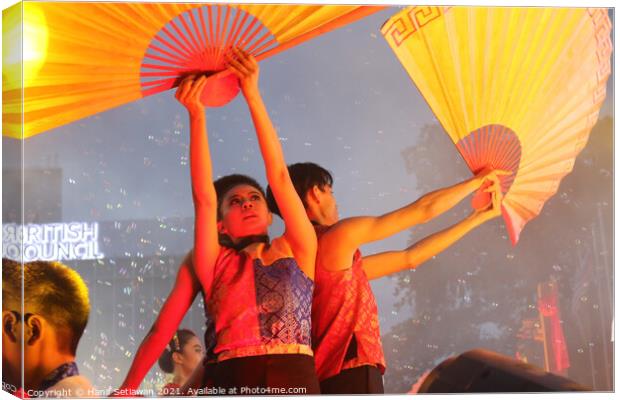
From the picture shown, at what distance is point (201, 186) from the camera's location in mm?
4301

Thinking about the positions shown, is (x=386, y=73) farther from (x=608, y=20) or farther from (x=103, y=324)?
(x=103, y=324)

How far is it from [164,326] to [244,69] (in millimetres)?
1236

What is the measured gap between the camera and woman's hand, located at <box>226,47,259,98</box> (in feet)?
14.3

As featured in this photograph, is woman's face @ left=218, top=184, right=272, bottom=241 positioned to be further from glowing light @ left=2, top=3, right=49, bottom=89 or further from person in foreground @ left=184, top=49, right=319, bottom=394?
glowing light @ left=2, top=3, right=49, bottom=89

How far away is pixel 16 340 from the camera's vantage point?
166 inches

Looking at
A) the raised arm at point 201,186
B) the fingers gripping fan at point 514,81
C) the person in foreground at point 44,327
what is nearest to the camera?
the person in foreground at point 44,327

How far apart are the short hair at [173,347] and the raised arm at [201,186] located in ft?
0.69

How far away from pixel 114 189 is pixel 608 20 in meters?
2.52

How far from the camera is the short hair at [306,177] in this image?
14.4ft

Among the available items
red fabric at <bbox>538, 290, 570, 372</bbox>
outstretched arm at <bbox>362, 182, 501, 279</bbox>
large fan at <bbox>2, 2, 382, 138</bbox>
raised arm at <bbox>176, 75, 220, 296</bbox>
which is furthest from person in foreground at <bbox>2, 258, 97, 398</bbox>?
red fabric at <bbox>538, 290, 570, 372</bbox>

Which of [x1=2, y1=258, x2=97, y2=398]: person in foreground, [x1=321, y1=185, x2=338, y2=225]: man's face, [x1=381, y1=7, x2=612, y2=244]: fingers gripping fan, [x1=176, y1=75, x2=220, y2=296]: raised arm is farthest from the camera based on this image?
[x1=381, y1=7, x2=612, y2=244]: fingers gripping fan

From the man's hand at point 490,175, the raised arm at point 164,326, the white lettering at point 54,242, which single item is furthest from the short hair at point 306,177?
the white lettering at point 54,242

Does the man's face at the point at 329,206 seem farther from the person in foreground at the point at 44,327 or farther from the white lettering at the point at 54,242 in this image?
the person in foreground at the point at 44,327

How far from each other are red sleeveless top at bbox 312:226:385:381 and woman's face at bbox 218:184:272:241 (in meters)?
0.27
